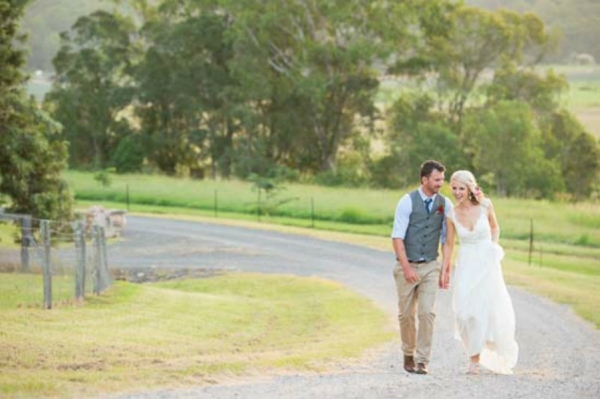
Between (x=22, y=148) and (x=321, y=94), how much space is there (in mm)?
40305

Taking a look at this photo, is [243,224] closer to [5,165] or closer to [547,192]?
[5,165]

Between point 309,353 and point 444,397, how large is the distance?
5933mm

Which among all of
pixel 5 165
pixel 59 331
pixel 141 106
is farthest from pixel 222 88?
pixel 59 331

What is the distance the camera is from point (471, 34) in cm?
7688

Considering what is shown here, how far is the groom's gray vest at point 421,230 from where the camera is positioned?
14.0 metres

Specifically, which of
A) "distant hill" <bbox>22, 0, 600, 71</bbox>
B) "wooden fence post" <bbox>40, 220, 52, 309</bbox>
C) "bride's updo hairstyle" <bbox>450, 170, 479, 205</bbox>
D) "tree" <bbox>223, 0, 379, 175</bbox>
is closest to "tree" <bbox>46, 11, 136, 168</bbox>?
"distant hill" <bbox>22, 0, 600, 71</bbox>

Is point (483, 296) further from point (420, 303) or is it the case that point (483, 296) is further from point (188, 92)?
point (188, 92)

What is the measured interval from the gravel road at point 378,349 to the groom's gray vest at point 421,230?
1.41 metres

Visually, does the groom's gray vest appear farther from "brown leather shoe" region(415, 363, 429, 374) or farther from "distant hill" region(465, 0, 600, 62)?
"distant hill" region(465, 0, 600, 62)

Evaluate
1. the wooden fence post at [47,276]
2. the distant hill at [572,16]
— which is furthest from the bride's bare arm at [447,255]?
the distant hill at [572,16]

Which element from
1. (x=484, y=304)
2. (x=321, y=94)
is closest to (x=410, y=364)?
(x=484, y=304)

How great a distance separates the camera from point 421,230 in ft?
46.1

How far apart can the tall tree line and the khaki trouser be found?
178 ft

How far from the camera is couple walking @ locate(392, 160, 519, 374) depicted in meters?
14.0
